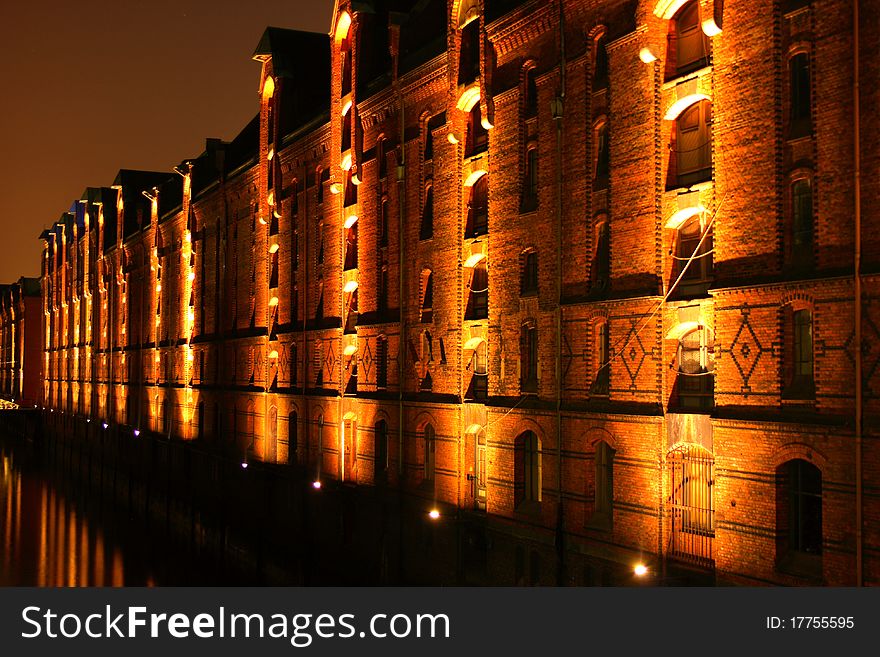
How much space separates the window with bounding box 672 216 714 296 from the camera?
18500 mm

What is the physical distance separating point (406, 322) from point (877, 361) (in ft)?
54.8

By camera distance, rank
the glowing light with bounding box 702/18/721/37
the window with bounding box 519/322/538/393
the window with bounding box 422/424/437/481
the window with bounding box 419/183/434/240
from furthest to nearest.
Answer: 1. the window with bounding box 419/183/434/240
2. the window with bounding box 422/424/437/481
3. the window with bounding box 519/322/538/393
4. the glowing light with bounding box 702/18/721/37

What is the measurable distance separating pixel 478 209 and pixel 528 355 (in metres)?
4.90

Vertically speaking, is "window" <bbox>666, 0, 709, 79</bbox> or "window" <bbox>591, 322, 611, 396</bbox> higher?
"window" <bbox>666, 0, 709, 79</bbox>

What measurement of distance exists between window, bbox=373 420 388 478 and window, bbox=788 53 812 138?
57.3 feet

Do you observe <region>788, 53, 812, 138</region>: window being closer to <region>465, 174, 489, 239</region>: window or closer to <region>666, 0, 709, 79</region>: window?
<region>666, 0, 709, 79</region>: window

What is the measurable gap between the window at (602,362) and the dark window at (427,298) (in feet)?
27.0

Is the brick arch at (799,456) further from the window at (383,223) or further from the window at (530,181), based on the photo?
the window at (383,223)

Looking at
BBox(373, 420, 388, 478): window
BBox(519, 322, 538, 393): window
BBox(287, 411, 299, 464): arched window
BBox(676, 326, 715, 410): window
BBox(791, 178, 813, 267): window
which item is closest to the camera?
BBox(791, 178, 813, 267): window

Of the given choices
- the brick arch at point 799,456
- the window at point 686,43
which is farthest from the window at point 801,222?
the window at point 686,43

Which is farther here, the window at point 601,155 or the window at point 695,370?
the window at point 601,155

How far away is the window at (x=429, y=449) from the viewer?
2805cm

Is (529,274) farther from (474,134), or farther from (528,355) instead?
(474,134)

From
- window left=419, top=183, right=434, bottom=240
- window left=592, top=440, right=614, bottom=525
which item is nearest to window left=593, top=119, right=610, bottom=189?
window left=592, top=440, right=614, bottom=525
